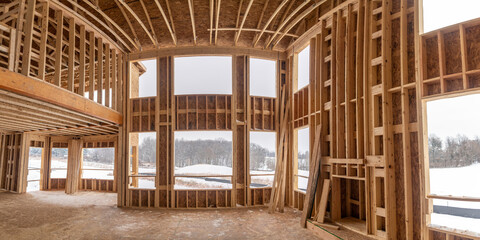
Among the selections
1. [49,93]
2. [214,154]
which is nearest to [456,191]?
[49,93]

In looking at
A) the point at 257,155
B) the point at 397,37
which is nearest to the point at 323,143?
the point at 397,37

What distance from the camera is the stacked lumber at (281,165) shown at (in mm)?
10328

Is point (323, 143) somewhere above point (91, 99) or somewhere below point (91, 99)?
below

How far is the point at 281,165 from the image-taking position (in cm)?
1091

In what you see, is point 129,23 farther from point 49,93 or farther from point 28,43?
point 49,93

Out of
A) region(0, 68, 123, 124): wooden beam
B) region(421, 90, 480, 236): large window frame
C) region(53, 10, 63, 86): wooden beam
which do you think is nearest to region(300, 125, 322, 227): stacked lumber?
region(421, 90, 480, 236): large window frame

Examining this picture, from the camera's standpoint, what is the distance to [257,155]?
17.3 metres

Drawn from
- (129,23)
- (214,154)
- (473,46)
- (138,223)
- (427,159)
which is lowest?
(138,223)

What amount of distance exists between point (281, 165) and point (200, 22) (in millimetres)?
6348

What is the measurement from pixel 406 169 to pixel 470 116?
5.17 ft

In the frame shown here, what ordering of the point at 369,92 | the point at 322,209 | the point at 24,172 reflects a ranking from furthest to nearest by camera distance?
1. the point at 24,172
2. the point at 322,209
3. the point at 369,92

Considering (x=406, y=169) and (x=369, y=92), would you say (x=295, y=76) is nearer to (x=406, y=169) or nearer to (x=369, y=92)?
(x=369, y=92)

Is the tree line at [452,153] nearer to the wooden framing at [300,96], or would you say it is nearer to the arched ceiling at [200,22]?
the wooden framing at [300,96]

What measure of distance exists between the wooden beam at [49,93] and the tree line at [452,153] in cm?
1010
